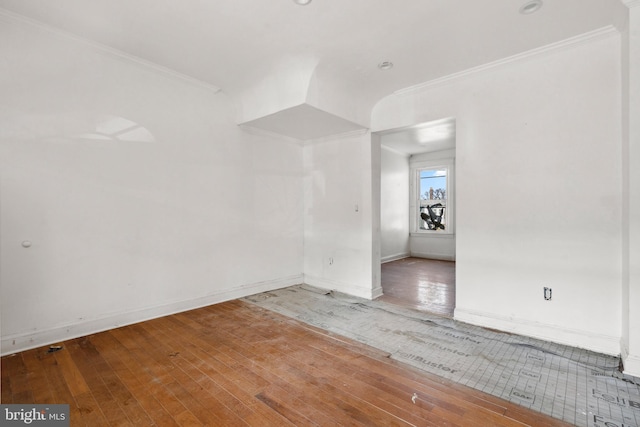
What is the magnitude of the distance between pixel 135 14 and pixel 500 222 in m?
4.01

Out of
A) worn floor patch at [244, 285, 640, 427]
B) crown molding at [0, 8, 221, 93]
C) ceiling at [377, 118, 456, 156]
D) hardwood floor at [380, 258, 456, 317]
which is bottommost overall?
hardwood floor at [380, 258, 456, 317]

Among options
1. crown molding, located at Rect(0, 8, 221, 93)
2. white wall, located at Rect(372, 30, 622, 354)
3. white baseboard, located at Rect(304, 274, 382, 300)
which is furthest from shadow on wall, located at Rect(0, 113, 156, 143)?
white wall, located at Rect(372, 30, 622, 354)

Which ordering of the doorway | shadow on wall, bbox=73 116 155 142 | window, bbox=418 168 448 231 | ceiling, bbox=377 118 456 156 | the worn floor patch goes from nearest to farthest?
1. the worn floor patch
2. shadow on wall, bbox=73 116 155 142
3. ceiling, bbox=377 118 456 156
4. the doorway
5. window, bbox=418 168 448 231

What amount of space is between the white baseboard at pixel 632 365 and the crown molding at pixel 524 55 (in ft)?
8.89

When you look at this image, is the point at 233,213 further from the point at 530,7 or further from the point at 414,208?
the point at 414,208

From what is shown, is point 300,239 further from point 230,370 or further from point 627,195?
point 627,195

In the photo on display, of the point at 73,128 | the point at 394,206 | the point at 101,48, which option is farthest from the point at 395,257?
the point at 101,48

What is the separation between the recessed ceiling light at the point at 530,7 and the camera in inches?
90.1

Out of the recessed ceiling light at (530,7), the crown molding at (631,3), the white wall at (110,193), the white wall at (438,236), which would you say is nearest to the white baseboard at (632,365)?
the crown molding at (631,3)

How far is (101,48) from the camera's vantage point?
2.98 m

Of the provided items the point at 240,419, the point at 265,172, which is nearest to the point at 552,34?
the point at 265,172

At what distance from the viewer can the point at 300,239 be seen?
5113 mm

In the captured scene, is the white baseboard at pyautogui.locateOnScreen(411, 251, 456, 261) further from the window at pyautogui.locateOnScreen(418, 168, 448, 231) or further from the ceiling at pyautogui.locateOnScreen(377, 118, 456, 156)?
the ceiling at pyautogui.locateOnScreen(377, 118, 456, 156)
